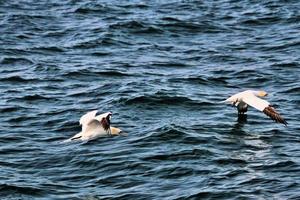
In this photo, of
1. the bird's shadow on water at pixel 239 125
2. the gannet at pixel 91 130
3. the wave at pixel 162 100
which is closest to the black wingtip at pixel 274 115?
the bird's shadow on water at pixel 239 125

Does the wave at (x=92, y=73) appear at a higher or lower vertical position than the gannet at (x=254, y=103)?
lower

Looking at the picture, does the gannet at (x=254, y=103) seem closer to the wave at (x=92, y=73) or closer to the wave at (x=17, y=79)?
the wave at (x=92, y=73)

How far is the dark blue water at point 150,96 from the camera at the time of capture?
15008 mm

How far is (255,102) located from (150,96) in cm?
352

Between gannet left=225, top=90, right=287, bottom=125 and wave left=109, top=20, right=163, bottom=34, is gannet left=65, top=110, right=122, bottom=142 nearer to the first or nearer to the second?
gannet left=225, top=90, right=287, bottom=125

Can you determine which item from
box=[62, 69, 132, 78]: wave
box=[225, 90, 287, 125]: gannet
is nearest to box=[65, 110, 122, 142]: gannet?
box=[225, 90, 287, 125]: gannet

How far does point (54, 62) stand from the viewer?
24.3 m

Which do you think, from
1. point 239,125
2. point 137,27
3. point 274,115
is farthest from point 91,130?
point 137,27

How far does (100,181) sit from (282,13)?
1536 centimetres

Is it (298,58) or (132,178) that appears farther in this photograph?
(298,58)

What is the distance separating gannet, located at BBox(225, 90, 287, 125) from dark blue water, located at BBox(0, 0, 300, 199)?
0.39m

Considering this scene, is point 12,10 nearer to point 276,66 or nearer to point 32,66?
point 32,66

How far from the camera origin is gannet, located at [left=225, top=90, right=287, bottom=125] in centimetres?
1723

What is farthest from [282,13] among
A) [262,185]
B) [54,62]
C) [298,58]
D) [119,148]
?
[262,185]
